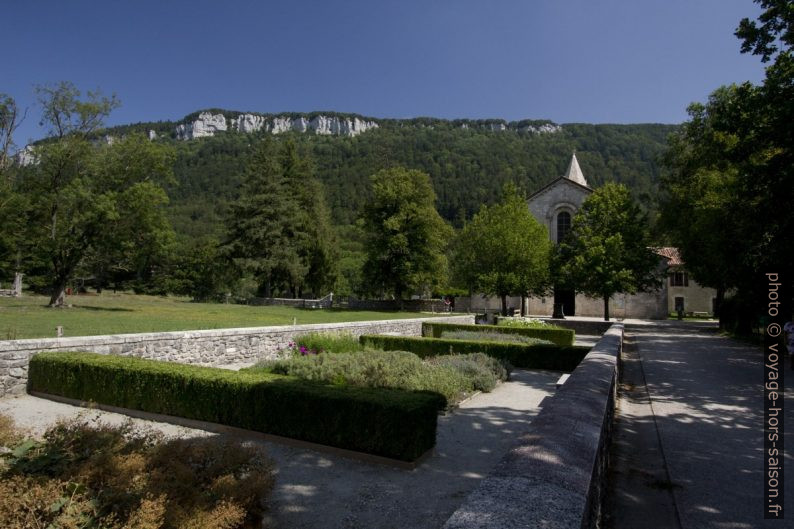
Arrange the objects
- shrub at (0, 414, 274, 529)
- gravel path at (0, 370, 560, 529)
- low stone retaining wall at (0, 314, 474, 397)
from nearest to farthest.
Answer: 1. shrub at (0, 414, 274, 529)
2. gravel path at (0, 370, 560, 529)
3. low stone retaining wall at (0, 314, 474, 397)

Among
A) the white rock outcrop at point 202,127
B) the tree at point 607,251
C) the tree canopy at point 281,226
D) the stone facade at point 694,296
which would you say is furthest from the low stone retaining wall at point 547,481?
the white rock outcrop at point 202,127

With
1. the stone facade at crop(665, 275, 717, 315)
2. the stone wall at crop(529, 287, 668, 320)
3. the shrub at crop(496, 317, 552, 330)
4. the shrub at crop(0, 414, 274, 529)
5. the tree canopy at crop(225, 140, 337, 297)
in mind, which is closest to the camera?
the shrub at crop(0, 414, 274, 529)

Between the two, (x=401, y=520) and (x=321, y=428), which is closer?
(x=401, y=520)

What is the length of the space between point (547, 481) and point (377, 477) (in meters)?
3.29

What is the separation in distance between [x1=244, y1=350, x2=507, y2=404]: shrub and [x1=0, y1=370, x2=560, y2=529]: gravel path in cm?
94

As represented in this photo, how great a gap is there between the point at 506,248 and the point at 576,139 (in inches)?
4742

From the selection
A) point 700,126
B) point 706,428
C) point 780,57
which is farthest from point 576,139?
point 706,428

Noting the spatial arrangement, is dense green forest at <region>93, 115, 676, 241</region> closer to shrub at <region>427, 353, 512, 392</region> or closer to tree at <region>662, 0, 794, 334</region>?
tree at <region>662, 0, 794, 334</region>

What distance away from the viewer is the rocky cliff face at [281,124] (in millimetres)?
170000

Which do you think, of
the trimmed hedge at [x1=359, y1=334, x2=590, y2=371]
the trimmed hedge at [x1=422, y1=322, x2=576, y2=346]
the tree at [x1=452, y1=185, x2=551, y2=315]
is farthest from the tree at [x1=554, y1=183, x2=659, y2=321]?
the trimmed hedge at [x1=359, y1=334, x2=590, y2=371]

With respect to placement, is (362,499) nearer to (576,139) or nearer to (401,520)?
(401,520)

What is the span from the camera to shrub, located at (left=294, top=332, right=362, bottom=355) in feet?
43.3

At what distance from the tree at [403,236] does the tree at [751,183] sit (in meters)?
17.2

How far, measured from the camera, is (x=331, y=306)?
36.5 meters
